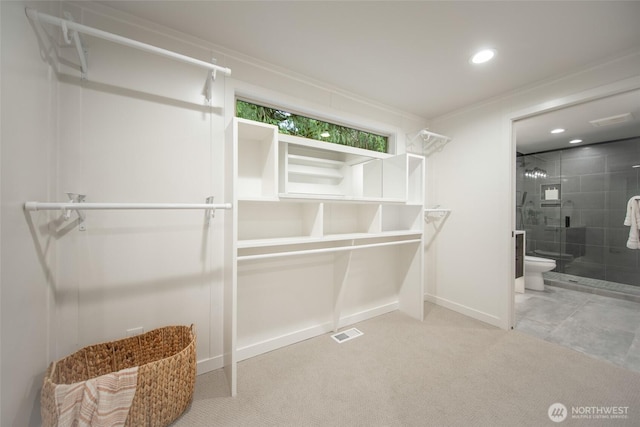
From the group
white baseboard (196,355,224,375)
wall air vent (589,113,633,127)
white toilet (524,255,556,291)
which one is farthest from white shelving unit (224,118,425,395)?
wall air vent (589,113,633,127)

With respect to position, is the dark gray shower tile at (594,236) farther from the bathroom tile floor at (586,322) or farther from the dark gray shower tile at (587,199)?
the bathroom tile floor at (586,322)

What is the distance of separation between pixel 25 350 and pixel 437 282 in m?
3.36

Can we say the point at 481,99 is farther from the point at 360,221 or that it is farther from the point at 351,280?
the point at 351,280

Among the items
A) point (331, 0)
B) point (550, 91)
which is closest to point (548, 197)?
point (550, 91)

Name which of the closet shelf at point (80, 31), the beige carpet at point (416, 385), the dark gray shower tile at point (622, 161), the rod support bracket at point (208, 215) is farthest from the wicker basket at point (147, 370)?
the dark gray shower tile at point (622, 161)

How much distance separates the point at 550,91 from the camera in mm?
2113

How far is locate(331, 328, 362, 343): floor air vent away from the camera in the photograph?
85.7 inches

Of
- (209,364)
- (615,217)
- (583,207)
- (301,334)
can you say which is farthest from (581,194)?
(209,364)

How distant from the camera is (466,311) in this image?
106 inches

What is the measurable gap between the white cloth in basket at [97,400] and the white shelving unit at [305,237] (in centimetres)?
52

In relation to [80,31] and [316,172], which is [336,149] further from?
[80,31]

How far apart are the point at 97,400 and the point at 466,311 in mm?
3070

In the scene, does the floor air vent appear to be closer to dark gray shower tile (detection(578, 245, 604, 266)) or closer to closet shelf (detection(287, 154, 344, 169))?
closet shelf (detection(287, 154, 344, 169))

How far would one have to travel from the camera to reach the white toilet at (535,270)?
3504 mm
